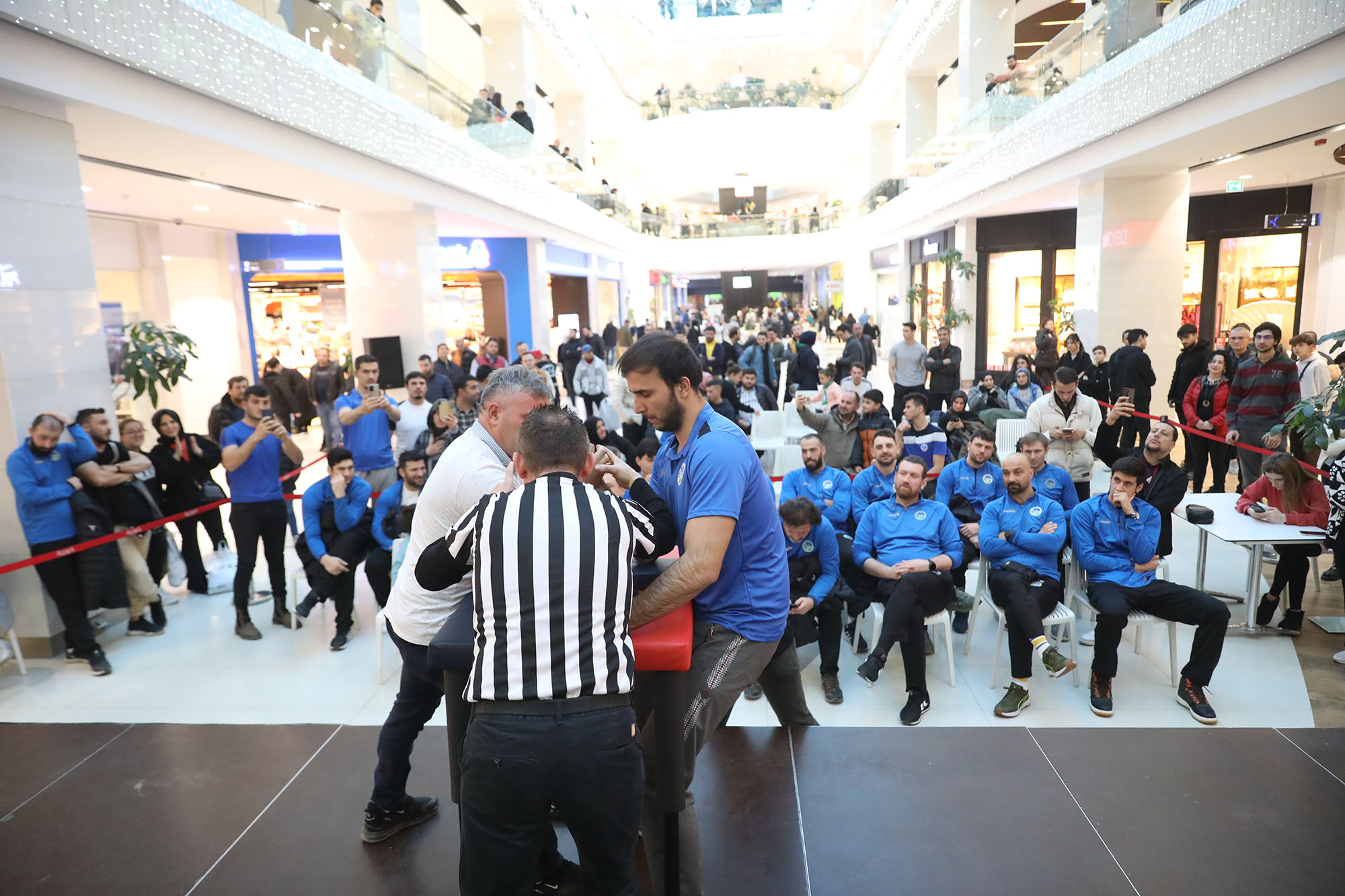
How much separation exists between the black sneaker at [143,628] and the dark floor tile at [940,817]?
469cm

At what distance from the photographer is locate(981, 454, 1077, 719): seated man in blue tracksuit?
4414 millimetres

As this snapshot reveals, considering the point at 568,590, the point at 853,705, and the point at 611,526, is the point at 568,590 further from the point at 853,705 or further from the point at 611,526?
the point at 853,705

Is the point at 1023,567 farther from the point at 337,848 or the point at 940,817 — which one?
the point at 337,848

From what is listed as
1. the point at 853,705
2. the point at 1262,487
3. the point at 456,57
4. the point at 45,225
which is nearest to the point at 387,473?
the point at 45,225

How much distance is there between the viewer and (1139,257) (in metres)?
11.0

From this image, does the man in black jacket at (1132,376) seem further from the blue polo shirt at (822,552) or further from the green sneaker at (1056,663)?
the blue polo shirt at (822,552)

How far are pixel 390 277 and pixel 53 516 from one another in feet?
25.0

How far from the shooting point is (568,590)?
185 centimetres

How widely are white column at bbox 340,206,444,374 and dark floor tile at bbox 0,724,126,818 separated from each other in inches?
335

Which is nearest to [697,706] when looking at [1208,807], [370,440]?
[1208,807]

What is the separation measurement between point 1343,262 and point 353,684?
16.6 meters

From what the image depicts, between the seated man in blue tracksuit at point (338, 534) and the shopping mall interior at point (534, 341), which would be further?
the seated man in blue tracksuit at point (338, 534)

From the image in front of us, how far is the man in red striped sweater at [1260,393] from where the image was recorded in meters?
7.31

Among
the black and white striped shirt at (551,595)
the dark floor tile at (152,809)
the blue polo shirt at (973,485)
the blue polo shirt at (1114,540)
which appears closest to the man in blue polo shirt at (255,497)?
the dark floor tile at (152,809)
